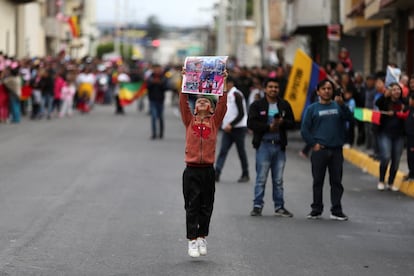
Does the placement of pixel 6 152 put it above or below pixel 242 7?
below

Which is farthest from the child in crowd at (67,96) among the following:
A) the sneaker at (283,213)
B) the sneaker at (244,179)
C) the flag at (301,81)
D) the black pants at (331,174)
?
Result: the black pants at (331,174)

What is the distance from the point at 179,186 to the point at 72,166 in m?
3.44

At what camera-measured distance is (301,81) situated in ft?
74.0

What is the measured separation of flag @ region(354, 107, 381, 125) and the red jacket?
21.9 ft

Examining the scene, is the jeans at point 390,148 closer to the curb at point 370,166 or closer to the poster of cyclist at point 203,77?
the curb at point 370,166

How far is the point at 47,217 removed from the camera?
492 inches

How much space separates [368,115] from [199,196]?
331 inches

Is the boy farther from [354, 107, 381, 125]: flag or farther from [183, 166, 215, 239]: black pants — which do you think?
[354, 107, 381, 125]: flag

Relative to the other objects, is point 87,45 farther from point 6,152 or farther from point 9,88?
point 6,152

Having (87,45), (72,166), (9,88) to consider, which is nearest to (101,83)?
(9,88)

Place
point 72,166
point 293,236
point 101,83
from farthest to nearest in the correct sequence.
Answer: point 101,83, point 72,166, point 293,236

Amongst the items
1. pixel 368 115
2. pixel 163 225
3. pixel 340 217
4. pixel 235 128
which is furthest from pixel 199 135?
pixel 368 115

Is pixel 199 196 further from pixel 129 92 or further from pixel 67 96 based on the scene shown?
pixel 129 92

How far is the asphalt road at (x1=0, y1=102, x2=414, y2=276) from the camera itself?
378 inches
